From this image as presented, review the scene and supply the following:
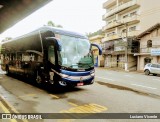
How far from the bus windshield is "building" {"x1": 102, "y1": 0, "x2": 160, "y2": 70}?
28526 mm

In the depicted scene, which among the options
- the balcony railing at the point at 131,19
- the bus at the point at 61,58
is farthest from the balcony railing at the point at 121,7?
the bus at the point at 61,58

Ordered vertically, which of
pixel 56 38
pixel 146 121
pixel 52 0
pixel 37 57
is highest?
pixel 52 0

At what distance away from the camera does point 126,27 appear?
4534cm

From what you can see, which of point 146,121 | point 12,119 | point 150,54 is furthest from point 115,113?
point 150,54

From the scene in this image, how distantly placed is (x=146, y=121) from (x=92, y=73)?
542cm

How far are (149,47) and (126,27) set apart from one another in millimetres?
9260

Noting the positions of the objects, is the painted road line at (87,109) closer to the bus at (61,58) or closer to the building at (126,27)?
the bus at (61,58)

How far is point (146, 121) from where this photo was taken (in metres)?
6.79

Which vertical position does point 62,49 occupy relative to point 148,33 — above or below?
below

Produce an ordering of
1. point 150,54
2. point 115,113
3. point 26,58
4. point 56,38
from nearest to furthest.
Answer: point 115,113 → point 56,38 → point 26,58 → point 150,54

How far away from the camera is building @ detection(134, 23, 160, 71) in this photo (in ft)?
118

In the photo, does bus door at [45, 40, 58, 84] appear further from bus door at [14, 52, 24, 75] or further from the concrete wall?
the concrete wall

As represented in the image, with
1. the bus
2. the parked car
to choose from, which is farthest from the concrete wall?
the bus

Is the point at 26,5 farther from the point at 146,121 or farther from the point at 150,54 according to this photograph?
the point at 150,54
